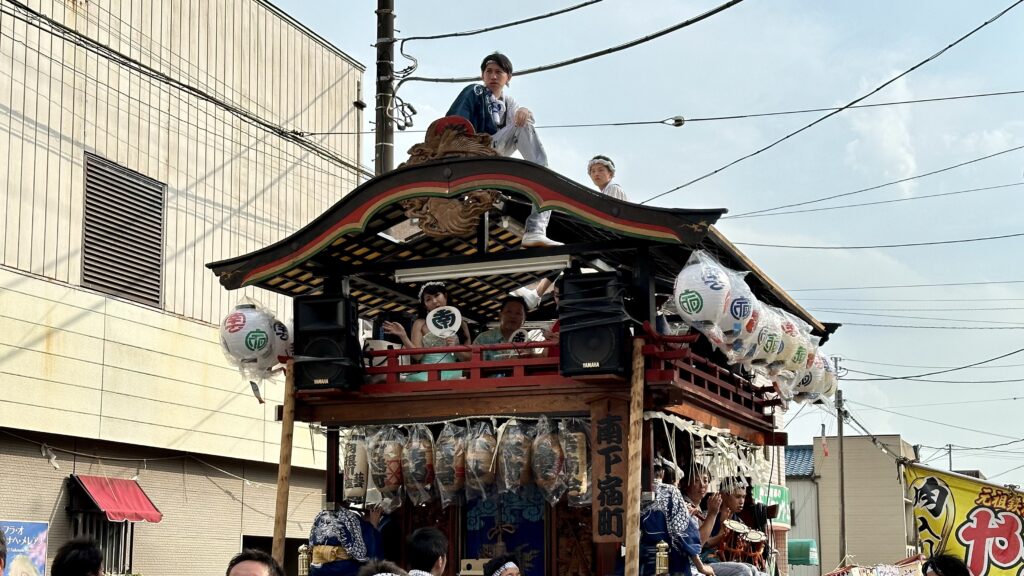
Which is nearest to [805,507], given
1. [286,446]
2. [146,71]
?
[146,71]

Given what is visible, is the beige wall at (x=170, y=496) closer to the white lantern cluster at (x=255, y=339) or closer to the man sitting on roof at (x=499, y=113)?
the white lantern cluster at (x=255, y=339)

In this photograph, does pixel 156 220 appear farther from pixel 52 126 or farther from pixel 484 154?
pixel 484 154

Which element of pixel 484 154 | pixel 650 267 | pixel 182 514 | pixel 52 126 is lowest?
pixel 182 514

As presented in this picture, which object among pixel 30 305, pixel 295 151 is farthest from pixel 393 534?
pixel 295 151

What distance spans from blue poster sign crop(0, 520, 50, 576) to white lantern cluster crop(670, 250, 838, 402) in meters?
9.01

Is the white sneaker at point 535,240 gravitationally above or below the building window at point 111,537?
above

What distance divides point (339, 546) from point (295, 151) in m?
10.8

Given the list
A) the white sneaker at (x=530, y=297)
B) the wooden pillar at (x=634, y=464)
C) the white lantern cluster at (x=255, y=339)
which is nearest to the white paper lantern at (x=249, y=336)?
the white lantern cluster at (x=255, y=339)

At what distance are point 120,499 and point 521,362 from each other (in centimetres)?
794

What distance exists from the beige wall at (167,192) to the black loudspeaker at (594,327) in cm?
790

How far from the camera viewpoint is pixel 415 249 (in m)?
12.1

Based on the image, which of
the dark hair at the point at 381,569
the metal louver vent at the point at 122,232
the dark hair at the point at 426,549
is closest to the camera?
the dark hair at the point at 381,569

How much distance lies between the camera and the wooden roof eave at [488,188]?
10.1 metres

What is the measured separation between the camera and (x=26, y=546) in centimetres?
1511
